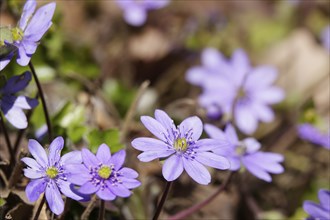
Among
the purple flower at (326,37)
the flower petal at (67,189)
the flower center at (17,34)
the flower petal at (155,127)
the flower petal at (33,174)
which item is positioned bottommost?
the flower petal at (67,189)

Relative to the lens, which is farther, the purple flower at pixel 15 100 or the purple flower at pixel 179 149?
the purple flower at pixel 15 100

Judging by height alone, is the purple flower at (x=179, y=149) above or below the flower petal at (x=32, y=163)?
above

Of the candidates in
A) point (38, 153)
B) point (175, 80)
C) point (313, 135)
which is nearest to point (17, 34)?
point (38, 153)

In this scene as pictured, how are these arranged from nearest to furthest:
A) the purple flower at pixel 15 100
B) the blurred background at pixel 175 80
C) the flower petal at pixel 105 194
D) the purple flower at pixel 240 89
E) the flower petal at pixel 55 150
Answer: the flower petal at pixel 105 194 → the flower petal at pixel 55 150 → the purple flower at pixel 15 100 → the blurred background at pixel 175 80 → the purple flower at pixel 240 89

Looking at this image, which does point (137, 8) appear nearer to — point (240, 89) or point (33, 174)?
point (240, 89)

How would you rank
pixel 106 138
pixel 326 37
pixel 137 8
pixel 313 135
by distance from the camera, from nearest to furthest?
1. pixel 106 138
2. pixel 313 135
3. pixel 137 8
4. pixel 326 37

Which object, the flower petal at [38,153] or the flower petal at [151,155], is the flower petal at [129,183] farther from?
the flower petal at [38,153]

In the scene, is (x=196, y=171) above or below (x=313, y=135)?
below

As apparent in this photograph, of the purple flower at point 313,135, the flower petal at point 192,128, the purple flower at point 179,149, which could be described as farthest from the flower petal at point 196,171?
the purple flower at point 313,135
